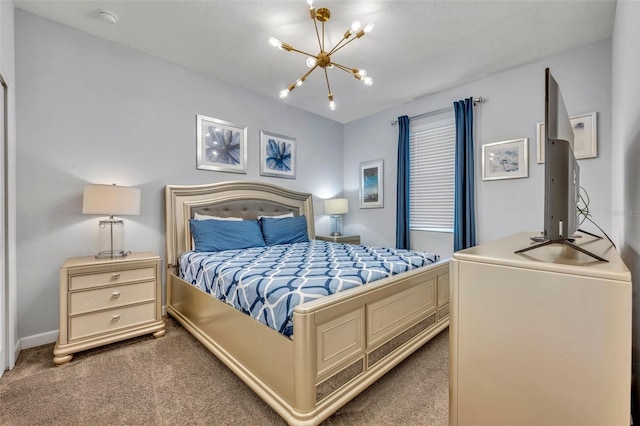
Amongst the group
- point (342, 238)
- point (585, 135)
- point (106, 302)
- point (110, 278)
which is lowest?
point (106, 302)

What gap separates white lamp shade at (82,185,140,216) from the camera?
7.36 ft

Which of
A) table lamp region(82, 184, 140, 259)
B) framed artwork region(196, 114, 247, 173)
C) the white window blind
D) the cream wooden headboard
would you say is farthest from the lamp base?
the white window blind

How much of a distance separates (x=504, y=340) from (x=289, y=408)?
41.1 inches

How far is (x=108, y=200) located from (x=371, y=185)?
3.44 meters

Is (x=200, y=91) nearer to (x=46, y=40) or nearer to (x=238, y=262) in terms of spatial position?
(x=46, y=40)

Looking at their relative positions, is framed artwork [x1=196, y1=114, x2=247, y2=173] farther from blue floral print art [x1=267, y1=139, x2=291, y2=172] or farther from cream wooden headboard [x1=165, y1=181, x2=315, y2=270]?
blue floral print art [x1=267, y1=139, x2=291, y2=172]

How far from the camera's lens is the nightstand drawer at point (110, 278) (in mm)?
2096

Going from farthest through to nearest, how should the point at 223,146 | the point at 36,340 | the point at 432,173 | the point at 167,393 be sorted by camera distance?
the point at 432,173, the point at 223,146, the point at 36,340, the point at 167,393

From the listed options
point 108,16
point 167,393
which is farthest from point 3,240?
point 108,16

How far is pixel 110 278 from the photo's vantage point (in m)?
2.23

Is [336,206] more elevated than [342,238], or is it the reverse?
[336,206]

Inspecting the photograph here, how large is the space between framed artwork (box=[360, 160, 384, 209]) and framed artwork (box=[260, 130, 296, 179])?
3.94 ft

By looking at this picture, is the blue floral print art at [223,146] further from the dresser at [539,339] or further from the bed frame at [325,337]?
the dresser at [539,339]

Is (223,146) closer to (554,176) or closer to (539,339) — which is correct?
(554,176)
